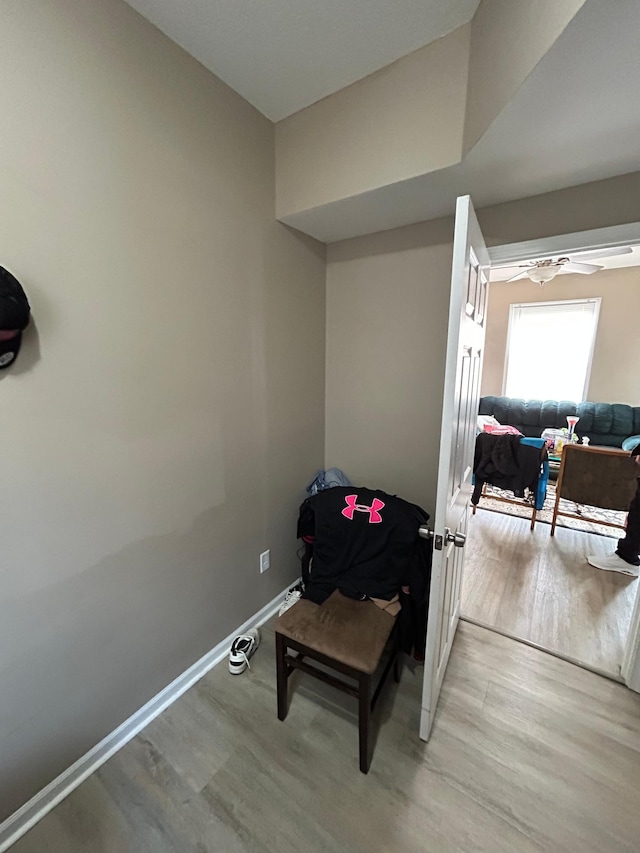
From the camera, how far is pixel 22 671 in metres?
1.07

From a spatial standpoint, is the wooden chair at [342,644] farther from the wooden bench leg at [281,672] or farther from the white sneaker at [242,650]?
the white sneaker at [242,650]

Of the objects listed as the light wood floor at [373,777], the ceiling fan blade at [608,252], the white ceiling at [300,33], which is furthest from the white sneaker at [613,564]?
the white ceiling at [300,33]

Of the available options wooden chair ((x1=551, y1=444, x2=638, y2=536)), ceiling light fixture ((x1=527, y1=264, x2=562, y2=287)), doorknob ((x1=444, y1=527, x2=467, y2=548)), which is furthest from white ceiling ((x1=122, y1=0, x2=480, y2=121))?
wooden chair ((x1=551, y1=444, x2=638, y2=536))

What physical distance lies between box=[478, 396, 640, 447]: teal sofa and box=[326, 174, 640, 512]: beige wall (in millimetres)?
3437

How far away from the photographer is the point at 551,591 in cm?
227

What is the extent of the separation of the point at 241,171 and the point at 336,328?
95 cm

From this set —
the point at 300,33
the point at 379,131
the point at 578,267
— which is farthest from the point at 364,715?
the point at 578,267

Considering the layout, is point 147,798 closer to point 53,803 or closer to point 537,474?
point 53,803

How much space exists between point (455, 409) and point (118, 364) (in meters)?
1.20

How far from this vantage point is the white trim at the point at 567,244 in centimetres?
140

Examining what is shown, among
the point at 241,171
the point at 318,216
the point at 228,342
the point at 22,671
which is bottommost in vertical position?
the point at 22,671

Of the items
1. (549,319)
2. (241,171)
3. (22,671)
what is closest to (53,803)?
(22,671)

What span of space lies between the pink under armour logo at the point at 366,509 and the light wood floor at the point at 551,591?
106cm

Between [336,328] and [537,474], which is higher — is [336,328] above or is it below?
→ above
